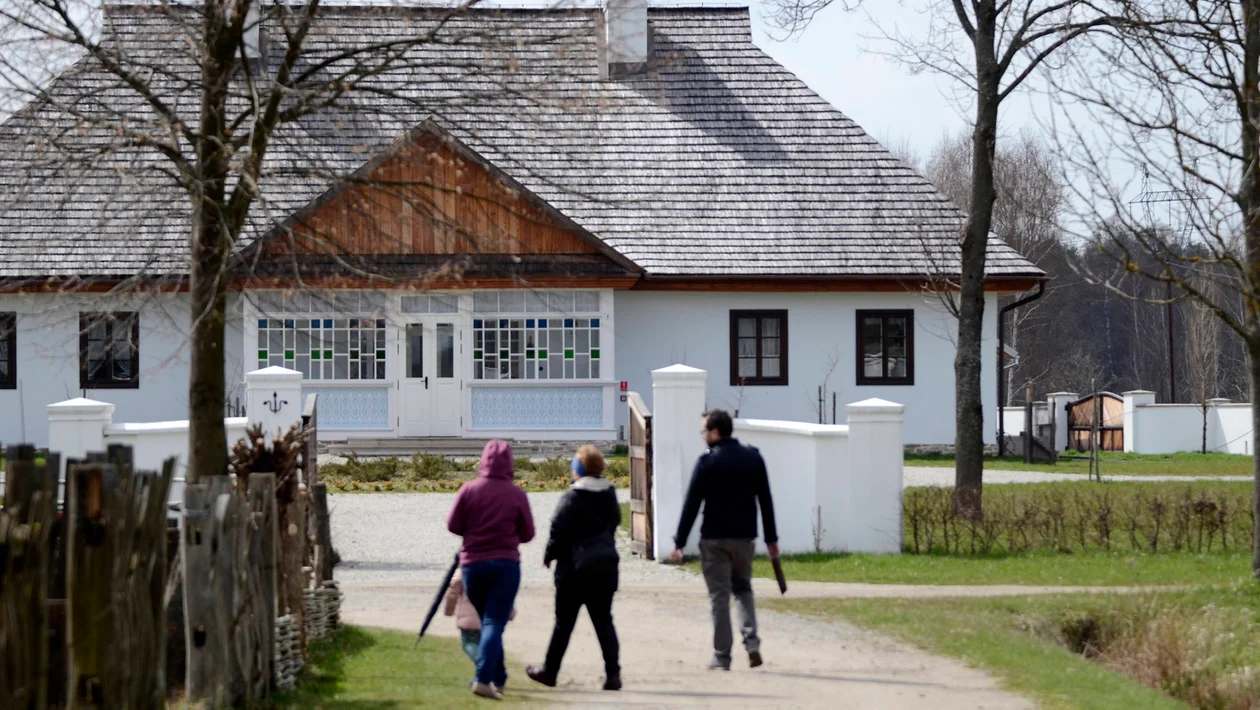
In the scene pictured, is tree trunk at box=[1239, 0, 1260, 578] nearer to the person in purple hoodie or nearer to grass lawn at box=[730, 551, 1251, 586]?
grass lawn at box=[730, 551, 1251, 586]

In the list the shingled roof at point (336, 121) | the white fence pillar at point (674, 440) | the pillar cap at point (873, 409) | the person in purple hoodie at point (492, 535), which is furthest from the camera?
the white fence pillar at point (674, 440)

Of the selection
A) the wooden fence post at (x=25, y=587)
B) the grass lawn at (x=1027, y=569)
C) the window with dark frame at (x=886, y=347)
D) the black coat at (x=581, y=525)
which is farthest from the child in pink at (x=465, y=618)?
the window with dark frame at (x=886, y=347)

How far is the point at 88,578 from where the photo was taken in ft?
23.4

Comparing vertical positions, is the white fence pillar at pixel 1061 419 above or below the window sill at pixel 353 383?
below

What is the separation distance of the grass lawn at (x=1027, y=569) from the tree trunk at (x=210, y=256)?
22.3 ft

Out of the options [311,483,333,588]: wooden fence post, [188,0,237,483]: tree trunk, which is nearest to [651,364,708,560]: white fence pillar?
[311,483,333,588]: wooden fence post

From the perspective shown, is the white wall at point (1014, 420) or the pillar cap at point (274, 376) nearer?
A: the pillar cap at point (274, 376)

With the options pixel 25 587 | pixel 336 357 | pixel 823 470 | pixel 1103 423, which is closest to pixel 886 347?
pixel 336 357

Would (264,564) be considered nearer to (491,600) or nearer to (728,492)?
(491,600)

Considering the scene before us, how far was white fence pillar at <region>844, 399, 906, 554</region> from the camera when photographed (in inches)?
624

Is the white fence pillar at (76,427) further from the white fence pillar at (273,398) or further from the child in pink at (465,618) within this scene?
the child in pink at (465,618)

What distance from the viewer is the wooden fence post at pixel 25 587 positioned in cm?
672

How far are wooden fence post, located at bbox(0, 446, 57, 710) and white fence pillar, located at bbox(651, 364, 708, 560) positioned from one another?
371 inches

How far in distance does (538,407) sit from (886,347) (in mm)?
7105
